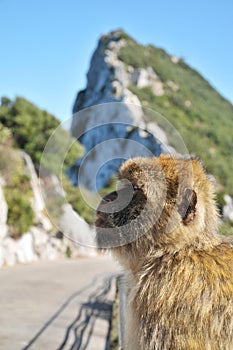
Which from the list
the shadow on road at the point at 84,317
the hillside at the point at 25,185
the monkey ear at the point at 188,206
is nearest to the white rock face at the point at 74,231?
the monkey ear at the point at 188,206

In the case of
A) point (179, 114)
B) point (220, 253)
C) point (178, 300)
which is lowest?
point (178, 300)

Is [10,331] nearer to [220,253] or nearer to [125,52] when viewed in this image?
[220,253]

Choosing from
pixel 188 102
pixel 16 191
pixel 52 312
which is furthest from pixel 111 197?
pixel 188 102

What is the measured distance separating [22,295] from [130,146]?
903cm

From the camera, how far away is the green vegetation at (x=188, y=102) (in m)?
54.4

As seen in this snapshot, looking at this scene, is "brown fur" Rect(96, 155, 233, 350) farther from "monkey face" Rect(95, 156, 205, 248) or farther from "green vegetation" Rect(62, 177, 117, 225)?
"green vegetation" Rect(62, 177, 117, 225)

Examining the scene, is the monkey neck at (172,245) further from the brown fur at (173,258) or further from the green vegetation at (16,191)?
the green vegetation at (16,191)

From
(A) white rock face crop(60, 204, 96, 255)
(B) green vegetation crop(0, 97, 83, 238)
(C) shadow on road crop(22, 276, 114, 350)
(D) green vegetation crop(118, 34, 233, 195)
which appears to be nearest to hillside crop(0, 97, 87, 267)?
(B) green vegetation crop(0, 97, 83, 238)

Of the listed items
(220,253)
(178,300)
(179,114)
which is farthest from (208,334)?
(179,114)

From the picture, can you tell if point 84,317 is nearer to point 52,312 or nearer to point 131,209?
point 52,312

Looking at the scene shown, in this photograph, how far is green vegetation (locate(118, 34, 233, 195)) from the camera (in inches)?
2143

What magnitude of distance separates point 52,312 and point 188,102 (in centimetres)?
5646

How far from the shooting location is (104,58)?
63.0 meters

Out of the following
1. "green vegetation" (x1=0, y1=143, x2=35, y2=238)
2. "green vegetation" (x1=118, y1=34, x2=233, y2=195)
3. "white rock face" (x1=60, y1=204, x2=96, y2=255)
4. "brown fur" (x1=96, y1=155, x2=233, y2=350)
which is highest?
"green vegetation" (x1=118, y1=34, x2=233, y2=195)
